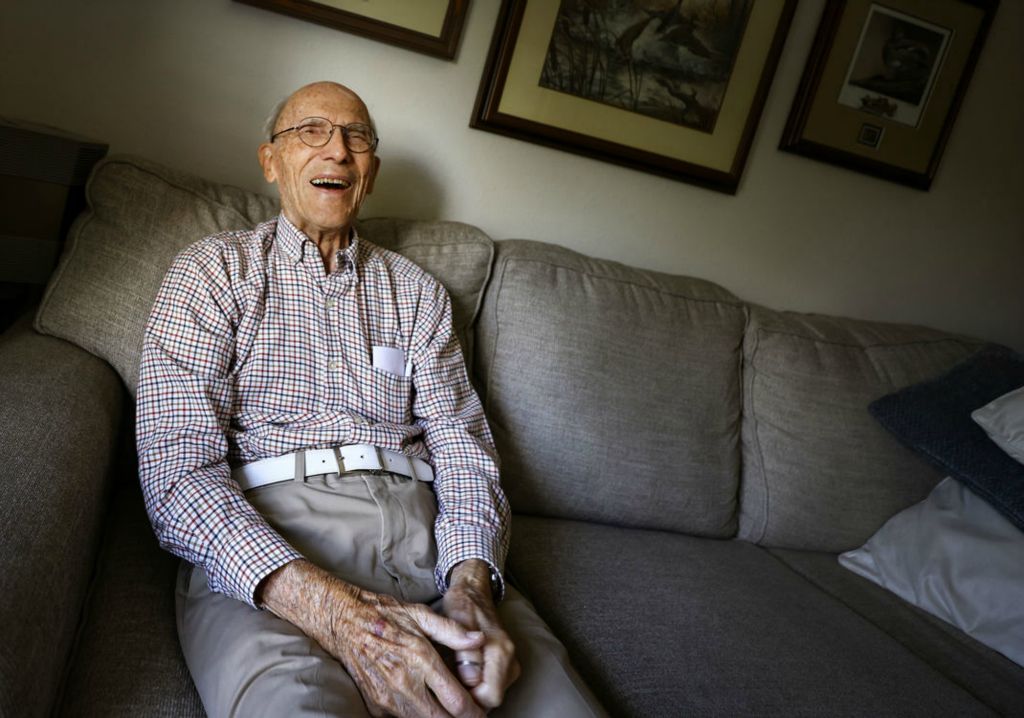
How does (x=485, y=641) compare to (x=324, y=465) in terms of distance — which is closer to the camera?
(x=485, y=641)

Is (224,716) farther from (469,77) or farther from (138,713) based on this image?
(469,77)

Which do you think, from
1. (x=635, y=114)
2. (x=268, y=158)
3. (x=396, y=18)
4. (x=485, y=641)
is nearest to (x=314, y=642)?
(x=485, y=641)

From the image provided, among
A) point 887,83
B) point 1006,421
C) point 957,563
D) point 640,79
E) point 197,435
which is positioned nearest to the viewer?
point 197,435

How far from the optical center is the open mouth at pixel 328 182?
4.68 ft

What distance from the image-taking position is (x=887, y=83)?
2.27 metres

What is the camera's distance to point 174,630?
3.70ft

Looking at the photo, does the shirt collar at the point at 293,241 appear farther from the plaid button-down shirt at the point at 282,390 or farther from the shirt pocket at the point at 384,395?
the shirt pocket at the point at 384,395

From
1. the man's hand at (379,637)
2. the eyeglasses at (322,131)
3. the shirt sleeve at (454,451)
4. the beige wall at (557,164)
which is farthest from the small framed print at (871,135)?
the man's hand at (379,637)

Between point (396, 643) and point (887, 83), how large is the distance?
214 cm

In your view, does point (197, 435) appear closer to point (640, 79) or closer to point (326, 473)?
point (326, 473)

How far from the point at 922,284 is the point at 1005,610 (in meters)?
1.28

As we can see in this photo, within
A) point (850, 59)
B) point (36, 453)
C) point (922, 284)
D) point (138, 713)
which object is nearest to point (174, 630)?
point (138, 713)

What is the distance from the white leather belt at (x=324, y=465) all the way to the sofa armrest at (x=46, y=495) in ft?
0.71

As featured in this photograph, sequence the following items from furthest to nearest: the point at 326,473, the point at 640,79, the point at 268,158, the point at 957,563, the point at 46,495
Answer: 1. the point at 640,79
2. the point at 957,563
3. the point at 268,158
4. the point at 326,473
5. the point at 46,495
